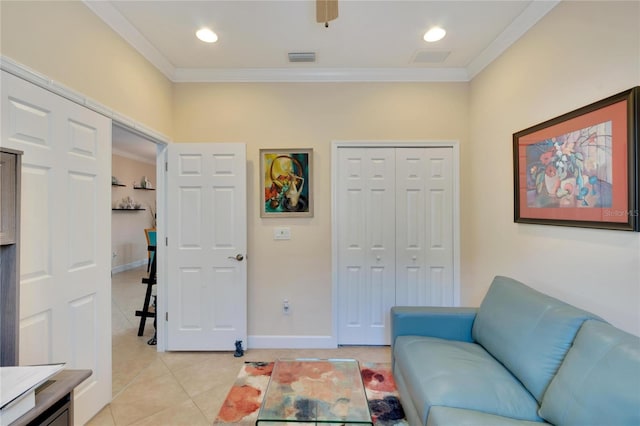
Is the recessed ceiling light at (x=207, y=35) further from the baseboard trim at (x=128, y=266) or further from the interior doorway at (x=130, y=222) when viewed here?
the baseboard trim at (x=128, y=266)

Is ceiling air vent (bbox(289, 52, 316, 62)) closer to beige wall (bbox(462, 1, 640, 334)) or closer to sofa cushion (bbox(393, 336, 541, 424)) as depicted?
beige wall (bbox(462, 1, 640, 334))

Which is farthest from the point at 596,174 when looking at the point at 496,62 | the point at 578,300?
the point at 496,62

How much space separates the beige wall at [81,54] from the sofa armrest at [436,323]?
2.65 m

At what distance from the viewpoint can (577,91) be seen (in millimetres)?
1646

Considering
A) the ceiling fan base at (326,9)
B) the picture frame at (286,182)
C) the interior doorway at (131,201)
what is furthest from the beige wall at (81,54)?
the interior doorway at (131,201)

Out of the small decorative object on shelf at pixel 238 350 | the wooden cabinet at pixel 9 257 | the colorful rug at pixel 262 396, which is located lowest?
the colorful rug at pixel 262 396

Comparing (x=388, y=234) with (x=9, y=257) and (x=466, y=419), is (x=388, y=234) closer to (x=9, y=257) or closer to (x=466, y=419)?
(x=466, y=419)

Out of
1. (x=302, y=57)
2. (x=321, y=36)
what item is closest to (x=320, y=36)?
(x=321, y=36)

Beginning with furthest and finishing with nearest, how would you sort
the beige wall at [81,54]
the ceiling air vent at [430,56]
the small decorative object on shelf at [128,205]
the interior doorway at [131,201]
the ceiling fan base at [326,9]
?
the small decorative object on shelf at [128,205]
the interior doorway at [131,201]
the ceiling air vent at [430,56]
the ceiling fan base at [326,9]
the beige wall at [81,54]

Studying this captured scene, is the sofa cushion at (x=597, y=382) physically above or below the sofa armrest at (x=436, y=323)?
above

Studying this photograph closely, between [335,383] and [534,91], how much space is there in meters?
2.43

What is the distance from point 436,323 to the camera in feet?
6.66

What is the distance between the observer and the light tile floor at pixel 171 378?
1893 millimetres

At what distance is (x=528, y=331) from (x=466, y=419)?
2.19ft
